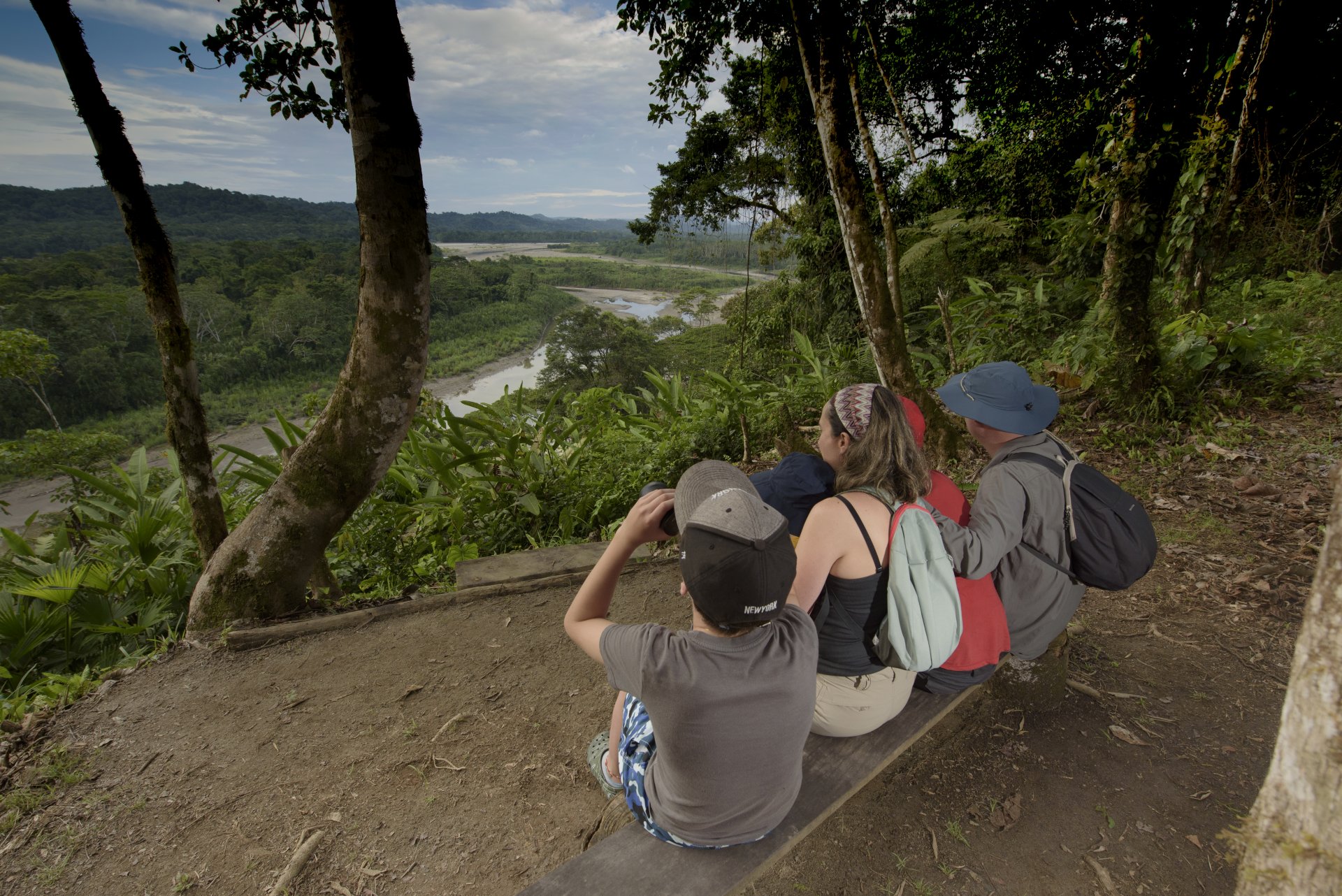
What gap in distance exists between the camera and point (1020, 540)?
6.38ft

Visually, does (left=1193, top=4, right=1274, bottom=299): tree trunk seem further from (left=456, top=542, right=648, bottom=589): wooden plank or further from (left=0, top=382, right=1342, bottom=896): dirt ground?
(left=456, top=542, right=648, bottom=589): wooden plank

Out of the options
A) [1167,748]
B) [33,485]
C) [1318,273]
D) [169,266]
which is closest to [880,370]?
[1167,748]

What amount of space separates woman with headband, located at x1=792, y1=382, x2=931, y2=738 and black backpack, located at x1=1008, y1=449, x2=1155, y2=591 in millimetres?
531

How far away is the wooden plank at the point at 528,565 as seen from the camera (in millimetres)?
3518

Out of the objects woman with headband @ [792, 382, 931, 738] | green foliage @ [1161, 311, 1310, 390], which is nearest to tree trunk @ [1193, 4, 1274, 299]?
green foliage @ [1161, 311, 1310, 390]

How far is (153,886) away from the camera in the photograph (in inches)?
71.6

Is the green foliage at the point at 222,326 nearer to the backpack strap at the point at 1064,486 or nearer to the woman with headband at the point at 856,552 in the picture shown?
the woman with headband at the point at 856,552

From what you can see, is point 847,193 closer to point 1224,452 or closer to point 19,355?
point 1224,452

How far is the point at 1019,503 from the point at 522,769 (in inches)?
76.7

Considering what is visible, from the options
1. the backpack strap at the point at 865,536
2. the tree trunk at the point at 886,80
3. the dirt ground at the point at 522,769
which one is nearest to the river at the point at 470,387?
the tree trunk at the point at 886,80

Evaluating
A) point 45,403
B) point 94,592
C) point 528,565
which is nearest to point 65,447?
Answer: point 45,403

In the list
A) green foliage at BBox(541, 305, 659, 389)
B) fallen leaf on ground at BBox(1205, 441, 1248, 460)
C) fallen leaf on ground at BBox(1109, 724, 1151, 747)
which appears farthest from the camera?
green foliage at BBox(541, 305, 659, 389)

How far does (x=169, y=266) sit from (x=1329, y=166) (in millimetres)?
8345

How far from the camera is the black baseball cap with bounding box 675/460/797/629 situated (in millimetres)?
1180
